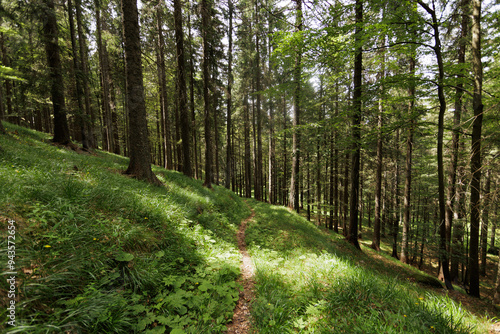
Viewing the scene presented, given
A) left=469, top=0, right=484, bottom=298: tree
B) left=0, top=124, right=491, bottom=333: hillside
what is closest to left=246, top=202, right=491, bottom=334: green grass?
left=0, top=124, right=491, bottom=333: hillside

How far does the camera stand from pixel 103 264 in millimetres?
2697

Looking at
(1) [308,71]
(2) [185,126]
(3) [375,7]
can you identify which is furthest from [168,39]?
(3) [375,7]

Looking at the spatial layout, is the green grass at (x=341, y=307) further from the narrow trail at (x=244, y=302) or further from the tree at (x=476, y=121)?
the tree at (x=476, y=121)

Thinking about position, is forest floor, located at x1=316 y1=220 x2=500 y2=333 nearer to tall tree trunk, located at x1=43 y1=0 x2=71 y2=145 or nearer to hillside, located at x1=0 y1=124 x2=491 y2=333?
hillside, located at x1=0 y1=124 x2=491 y2=333

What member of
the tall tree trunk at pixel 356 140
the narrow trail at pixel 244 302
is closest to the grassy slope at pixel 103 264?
the narrow trail at pixel 244 302

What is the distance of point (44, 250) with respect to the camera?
243 cm

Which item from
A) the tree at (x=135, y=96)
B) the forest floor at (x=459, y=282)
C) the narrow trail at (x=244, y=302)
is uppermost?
the tree at (x=135, y=96)

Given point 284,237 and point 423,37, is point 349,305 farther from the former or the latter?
point 423,37

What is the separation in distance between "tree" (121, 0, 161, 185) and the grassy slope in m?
2.49

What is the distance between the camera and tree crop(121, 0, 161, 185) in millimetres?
6578

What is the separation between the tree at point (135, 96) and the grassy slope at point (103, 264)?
8.18 feet

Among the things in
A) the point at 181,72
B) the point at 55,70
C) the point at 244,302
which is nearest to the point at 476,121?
the point at 244,302

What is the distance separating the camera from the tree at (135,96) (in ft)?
21.6

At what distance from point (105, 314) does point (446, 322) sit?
460 centimetres
